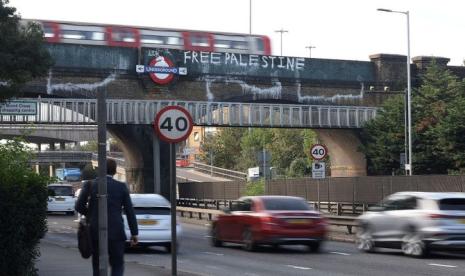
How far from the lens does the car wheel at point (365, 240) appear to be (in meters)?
23.8

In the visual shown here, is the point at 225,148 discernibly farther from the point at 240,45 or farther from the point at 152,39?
the point at 152,39

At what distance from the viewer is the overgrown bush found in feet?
41.3

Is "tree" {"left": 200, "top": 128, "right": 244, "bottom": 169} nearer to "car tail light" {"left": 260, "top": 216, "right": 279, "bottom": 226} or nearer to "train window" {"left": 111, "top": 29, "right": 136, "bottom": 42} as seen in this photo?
"train window" {"left": 111, "top": 29, "right": 136, "bottom": 42}

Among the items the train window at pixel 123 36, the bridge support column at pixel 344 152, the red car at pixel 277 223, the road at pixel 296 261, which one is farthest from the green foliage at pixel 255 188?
the red car at pixel 277 223

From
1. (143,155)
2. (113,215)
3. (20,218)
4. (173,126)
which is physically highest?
(173,126)

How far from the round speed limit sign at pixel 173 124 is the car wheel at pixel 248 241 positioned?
28.3 feet

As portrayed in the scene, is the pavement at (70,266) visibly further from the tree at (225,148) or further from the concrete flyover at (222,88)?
the tree at (225,148)

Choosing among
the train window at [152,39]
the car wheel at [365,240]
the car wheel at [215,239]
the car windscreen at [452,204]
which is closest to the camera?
the car windscreen at [452,204]

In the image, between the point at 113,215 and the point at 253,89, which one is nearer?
the point at 113,215

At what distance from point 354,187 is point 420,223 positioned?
65.2 ft

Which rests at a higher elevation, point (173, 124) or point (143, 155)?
point (173, 124)

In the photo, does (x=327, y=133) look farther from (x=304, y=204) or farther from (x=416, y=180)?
(x=304, y=204)

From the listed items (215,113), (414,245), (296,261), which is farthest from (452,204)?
(215,113)

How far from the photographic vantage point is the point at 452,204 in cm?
2162
